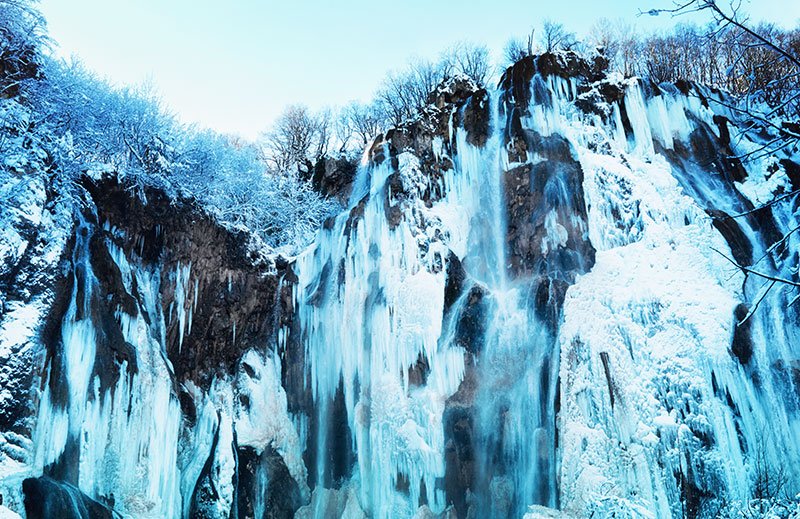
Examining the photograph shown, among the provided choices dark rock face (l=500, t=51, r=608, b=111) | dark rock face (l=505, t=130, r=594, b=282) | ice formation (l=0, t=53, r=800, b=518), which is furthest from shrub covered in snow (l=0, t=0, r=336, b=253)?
dark rock face (l=500, t=51, r=608, b=111)

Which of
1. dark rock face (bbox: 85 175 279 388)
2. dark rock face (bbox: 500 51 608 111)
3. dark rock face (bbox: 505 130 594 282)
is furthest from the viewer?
dark rock face (bbox: 500 51 608 111)

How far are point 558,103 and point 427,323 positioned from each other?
624 cm

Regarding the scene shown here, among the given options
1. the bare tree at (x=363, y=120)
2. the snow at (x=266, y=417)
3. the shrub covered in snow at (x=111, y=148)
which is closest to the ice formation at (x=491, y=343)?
the snow at (x=266, y=417)

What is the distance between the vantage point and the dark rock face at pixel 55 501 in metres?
8.09

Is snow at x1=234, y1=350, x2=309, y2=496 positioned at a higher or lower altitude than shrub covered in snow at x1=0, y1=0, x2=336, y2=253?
lower

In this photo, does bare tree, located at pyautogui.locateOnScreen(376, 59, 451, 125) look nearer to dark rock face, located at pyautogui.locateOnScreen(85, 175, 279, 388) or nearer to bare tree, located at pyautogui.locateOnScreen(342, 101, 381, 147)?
bare tree, located at pyautogui.locateOnScreen(342, 101, 381, 147)

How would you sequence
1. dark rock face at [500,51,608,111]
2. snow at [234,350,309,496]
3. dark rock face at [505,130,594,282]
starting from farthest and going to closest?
dark rock face at [500,51,608,111] < dark rock face at [505,130,594,282] < snow at [234,350,309,496]

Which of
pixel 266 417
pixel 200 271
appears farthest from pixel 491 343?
pixel 200 271

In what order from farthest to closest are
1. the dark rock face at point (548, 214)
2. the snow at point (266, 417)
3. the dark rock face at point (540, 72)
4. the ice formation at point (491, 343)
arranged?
the dark rock face at point (540, 72)
the dark rock face at point (548, 214)
the snow at point (266, 417)
the ice formation at point (491, 343)

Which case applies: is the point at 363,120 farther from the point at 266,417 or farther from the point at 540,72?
the point at 266,417

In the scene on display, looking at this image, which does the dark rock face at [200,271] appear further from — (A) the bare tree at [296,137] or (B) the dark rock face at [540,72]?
(A) the bare tree at [296,137]

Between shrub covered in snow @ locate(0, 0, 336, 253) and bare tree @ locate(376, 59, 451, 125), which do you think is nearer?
shrub covered in snow @ locate(0, 0, 336, 253)

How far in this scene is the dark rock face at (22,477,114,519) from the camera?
8086mm

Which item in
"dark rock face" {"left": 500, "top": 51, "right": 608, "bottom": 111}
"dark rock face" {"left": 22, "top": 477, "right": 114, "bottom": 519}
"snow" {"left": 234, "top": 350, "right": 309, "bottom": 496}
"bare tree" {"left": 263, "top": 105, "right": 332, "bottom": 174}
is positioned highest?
"bare tree" {"left": 263, "top": 105, "right": 332, "bottom": 174}
